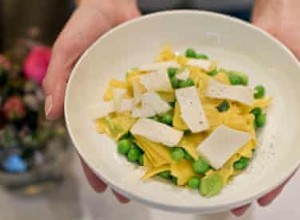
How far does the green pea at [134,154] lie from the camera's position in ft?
2.39

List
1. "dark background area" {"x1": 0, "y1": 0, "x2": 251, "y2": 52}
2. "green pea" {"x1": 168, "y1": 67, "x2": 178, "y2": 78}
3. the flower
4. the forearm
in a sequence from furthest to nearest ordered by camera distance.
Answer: "dark background area" {"x1": 0, "y1": 0, "x2": 251, "y2": 52} → the flower → the forearm → "green pea" {"x1": 168, "y1": 67, "x2": 178, "y2": 78}

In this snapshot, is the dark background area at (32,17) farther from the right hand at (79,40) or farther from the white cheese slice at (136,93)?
the white cheese slice at (136,93)

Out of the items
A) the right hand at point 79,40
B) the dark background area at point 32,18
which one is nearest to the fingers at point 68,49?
the right hand at point 79,40

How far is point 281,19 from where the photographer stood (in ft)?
2.97

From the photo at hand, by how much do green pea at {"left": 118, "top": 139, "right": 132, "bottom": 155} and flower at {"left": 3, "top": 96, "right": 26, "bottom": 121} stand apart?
384mm

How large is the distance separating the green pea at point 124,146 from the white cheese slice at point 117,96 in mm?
47

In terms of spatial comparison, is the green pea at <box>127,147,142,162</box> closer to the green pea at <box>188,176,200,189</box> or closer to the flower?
the green pea at <box>188,176,200,189</box>

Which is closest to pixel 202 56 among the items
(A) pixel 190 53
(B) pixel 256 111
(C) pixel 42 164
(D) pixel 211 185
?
(A) pixel 190 53

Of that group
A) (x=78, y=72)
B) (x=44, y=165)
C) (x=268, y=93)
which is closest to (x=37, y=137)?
(x=44, y=165)

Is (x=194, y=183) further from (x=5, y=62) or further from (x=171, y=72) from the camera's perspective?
(x=5, y=62)

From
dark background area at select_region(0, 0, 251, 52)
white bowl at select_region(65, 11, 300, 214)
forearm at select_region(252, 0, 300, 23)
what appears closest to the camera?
white bowl at select_region(65, 11, 300, 214)

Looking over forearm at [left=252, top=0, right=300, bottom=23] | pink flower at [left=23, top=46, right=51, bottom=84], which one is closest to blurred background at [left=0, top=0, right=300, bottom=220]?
pink flower at [left=23, top=46, right=51, bottom=84]

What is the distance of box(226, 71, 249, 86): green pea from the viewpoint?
80 centimetres

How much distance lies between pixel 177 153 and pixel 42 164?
39 cm
